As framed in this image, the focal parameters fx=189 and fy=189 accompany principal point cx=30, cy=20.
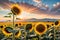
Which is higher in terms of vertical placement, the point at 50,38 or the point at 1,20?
the point at 1,20

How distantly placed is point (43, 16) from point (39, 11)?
77mm

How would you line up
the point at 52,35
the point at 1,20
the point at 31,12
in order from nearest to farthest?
the point at 52,35 → the point at 1,20 → the point at 31,12

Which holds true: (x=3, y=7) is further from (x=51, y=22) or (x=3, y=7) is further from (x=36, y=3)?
(x=51, y=22)

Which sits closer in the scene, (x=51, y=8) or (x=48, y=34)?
(x=48, y=34)

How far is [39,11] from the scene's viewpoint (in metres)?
2.29

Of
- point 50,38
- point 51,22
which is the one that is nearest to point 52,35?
point 50,38

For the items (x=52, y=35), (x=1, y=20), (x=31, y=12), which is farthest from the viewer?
(x=31, y=12)

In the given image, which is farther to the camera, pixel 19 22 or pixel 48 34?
pixel 19 22

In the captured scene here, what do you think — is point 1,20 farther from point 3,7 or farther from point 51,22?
point 51,22

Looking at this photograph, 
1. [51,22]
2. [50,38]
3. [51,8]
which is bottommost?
[50,38]

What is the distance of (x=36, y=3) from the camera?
2.30 metres

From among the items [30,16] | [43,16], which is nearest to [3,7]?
[30,16]

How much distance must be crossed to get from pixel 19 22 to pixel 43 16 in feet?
1.05

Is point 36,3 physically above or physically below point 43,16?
above
